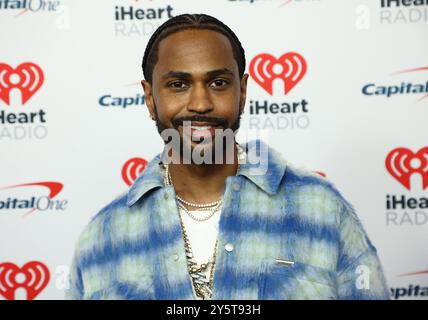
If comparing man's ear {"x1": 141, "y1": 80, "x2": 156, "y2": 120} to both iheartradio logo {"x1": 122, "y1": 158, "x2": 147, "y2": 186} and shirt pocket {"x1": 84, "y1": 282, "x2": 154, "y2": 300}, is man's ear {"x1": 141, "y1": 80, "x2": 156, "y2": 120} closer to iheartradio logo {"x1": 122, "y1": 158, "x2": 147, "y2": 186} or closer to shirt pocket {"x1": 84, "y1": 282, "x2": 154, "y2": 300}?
shirt pocket {"x1": 84, "y1": 282, "x2": 154, "y2": 300}

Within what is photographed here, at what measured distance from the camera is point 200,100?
3.70ft

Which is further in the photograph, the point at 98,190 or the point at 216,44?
the point at 98,190

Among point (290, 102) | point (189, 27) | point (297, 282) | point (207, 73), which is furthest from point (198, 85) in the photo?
point (290, 102)

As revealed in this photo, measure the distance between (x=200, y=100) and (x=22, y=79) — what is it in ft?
3.99

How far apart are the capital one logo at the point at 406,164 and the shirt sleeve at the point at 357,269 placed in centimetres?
90

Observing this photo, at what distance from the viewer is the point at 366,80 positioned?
2023 millimetres

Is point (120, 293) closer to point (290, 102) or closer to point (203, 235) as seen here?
point (203, 235)

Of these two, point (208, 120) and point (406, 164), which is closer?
point (208, 120)

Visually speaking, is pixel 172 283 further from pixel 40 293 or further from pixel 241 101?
pixel 40 293

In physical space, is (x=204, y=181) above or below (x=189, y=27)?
below

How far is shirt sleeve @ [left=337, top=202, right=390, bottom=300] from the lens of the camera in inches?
45.4

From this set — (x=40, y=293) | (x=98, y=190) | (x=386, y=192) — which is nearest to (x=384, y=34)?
(x=386, y=192)
